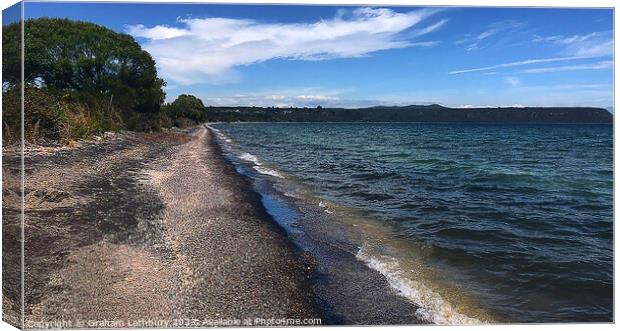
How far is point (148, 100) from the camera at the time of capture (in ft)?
26.3

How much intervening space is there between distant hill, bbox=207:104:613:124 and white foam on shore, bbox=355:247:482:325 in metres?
2.03

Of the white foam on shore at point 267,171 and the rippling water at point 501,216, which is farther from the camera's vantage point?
the white foam on shore at point 267,171

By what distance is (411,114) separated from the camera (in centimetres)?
620

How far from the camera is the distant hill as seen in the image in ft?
19.1

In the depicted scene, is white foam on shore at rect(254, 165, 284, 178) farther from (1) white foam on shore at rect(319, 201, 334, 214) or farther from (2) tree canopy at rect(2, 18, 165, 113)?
Result: (2) tree canopy at rect(2, 18, 165, 113)

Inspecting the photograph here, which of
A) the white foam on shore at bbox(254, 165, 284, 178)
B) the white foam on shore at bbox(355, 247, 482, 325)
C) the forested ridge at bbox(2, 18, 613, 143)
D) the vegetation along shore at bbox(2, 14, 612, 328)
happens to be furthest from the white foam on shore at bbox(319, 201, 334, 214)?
the white foam on shore at bbox(254, 165, 284, 178)

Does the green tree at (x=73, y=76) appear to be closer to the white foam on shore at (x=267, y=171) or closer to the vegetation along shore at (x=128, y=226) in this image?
the vegetation along shore at (x=128, y=226)

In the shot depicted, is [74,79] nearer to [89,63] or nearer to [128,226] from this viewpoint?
[89,63]

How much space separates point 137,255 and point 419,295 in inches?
134

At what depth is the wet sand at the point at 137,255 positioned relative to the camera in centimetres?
476

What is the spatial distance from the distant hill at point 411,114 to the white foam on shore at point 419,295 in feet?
6.65

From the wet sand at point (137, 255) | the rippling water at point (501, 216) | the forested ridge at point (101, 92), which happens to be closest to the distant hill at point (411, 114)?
the forested ridge at point (101, 92)

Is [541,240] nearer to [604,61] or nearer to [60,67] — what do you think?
[604,61]

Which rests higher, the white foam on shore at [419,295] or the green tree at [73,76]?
the green tree at [73,76]
